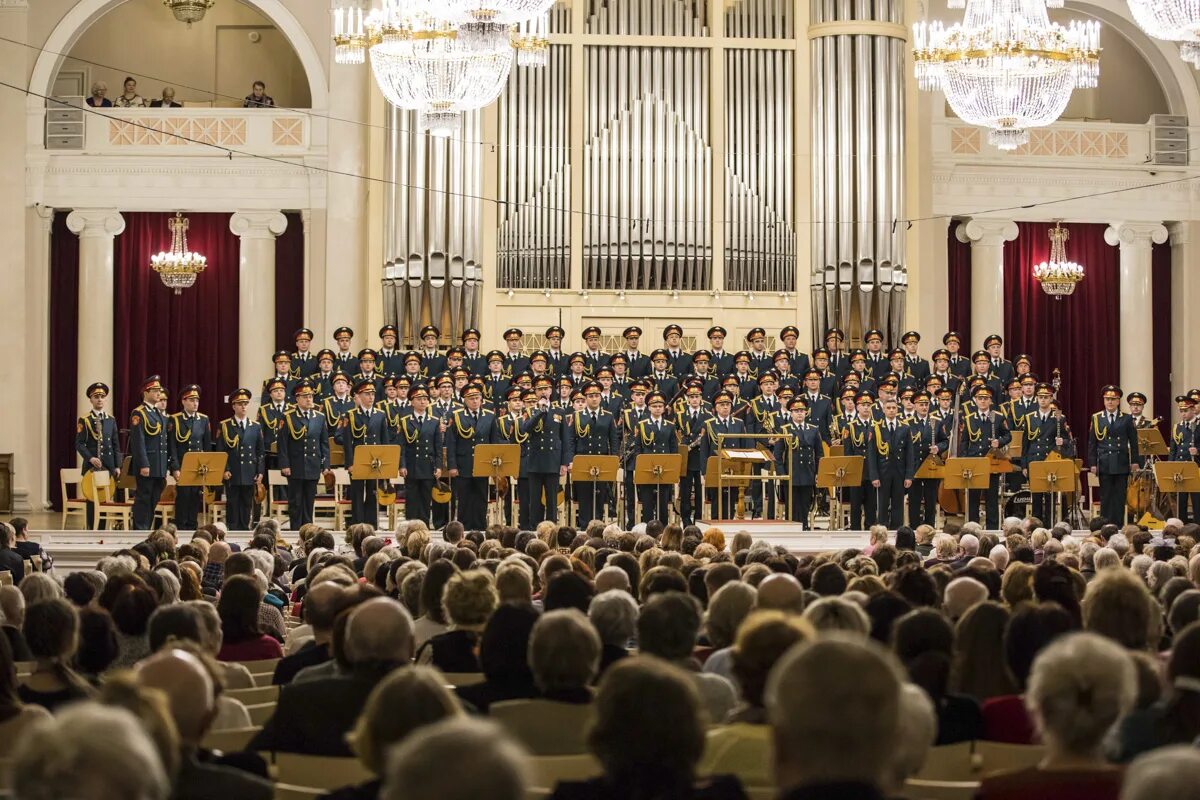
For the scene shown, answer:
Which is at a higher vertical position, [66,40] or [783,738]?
[66,40]

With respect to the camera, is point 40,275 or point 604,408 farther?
point 40,275

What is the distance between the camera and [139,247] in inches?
613

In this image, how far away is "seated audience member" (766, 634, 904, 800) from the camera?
6.63 ft

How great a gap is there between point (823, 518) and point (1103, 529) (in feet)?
17.5

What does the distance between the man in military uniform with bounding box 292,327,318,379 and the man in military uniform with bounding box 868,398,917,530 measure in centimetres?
423

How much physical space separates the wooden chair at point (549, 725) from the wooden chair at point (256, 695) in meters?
0.84

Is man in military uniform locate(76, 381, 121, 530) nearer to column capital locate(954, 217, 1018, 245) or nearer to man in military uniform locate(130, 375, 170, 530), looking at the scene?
man in military uniform locate(130, 375, 170, 530)

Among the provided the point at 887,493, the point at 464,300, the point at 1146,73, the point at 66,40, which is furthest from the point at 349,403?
the point at 1146,73

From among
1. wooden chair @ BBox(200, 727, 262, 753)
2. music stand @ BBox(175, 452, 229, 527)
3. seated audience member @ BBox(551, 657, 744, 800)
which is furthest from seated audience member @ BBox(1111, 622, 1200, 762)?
music stand @ BBox(175, 452, 229, 527)

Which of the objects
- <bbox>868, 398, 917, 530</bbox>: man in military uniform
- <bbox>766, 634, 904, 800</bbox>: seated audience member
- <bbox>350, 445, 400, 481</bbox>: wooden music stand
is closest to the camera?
<bbox>766, 634, 904, 800</bbox>: seated audience member

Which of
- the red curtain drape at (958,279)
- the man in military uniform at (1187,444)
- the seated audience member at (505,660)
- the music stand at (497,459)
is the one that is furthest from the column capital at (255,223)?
the seated audience member at (505,660)

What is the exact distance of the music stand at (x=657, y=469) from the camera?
1155 centimetres

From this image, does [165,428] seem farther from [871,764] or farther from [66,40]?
[871,764]

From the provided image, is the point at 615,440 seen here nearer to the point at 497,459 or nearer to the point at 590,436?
the point at 590,436
